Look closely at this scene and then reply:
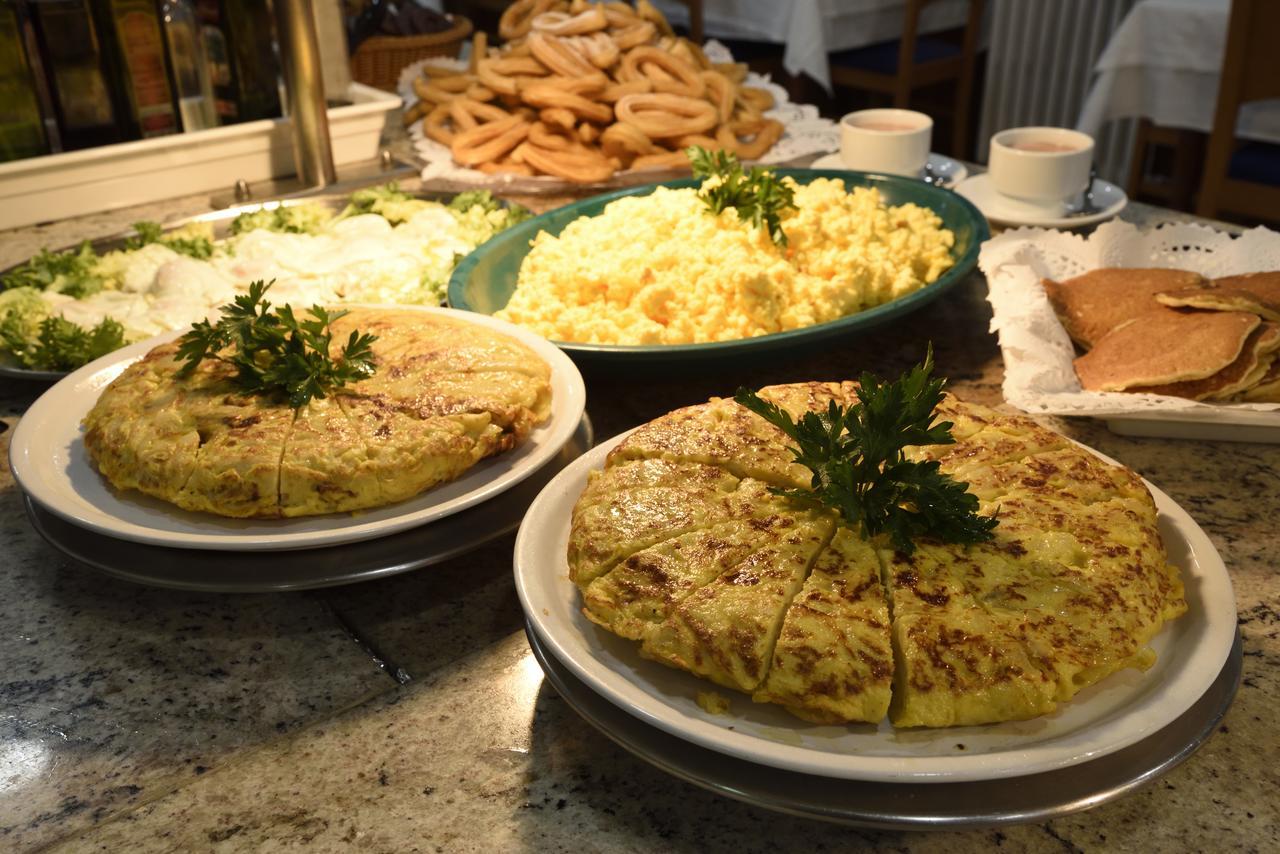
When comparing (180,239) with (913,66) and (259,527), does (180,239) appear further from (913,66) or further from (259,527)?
(913,66)

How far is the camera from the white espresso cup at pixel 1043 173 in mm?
2457

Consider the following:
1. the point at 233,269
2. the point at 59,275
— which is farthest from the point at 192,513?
the point at 59,275

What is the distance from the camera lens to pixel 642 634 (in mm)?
1035

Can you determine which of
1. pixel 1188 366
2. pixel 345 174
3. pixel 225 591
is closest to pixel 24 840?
pixel 225 591

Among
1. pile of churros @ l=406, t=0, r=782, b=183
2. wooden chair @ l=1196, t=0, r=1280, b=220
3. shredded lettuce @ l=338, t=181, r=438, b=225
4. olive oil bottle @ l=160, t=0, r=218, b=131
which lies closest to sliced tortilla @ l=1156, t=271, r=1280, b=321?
pile of churros @ l=406, t=0, r=782, b=183

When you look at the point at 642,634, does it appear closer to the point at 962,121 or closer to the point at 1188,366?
the point at 1188,366

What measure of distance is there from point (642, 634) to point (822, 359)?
3.45 ft

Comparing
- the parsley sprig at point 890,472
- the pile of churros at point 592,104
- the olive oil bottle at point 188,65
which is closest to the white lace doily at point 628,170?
the pile of churros at point 592,104

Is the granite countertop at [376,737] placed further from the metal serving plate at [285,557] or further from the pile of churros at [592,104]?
the pile of churros at [592,104]

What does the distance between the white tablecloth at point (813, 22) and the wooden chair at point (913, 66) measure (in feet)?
0.32

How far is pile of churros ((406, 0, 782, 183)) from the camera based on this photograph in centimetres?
298

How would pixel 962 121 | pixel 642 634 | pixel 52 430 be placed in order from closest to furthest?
pixel 642 634 < pixel 52 430 < pixel 962 121

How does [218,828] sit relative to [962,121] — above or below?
above

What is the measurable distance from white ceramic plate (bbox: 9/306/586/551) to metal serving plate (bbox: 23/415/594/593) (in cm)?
3
